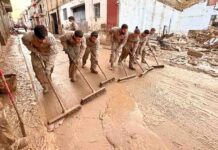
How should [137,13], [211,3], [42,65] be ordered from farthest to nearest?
[211,3] < [137,13] < [42,65]

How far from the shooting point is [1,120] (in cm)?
171

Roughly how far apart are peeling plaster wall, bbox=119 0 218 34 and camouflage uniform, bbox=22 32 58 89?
6706 millimetres

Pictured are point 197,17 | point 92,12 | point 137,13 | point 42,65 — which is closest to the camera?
point 42,65

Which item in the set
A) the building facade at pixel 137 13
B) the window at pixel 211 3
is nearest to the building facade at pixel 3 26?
the building facade at pixel 137 13

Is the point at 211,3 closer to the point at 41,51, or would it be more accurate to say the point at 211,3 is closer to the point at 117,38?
the point at 117,38

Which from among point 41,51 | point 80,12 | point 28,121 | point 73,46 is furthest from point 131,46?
point 80,12

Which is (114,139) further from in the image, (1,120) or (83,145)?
(1,120)

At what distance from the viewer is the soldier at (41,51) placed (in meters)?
2.93

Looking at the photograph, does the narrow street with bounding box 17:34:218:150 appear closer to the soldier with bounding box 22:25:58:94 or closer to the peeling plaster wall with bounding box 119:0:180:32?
the soldier with bounding box 22:25:58:94

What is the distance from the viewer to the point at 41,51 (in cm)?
317

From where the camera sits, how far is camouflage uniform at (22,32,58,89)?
2949mm

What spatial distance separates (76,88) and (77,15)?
10536 millimetres

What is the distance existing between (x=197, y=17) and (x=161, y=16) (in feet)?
24.1

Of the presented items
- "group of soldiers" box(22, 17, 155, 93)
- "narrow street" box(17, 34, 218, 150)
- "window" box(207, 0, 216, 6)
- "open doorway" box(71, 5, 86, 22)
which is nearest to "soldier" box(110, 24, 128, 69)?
"group of soldiers" box(22, 17, 155, 93)
